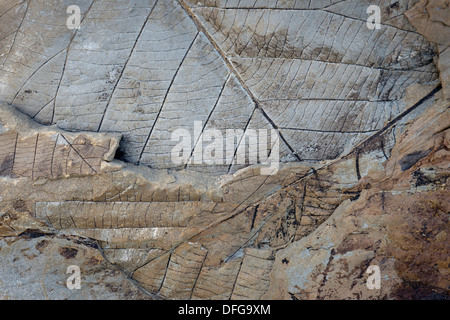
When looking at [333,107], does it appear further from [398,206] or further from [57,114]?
[57,114]

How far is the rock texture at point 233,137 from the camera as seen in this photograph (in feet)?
7.86

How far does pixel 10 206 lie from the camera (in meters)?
2.42

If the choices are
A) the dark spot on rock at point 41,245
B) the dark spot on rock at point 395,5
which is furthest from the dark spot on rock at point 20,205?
the dark spot on rock at point 395,5

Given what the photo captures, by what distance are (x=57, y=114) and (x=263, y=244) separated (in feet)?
4.72

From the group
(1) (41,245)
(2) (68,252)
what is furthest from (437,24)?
(1) (41,245)

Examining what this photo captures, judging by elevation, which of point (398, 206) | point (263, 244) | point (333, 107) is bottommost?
point (263, 244)

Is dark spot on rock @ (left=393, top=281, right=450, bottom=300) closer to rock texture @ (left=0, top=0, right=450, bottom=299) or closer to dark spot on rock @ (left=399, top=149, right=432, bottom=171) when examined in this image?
rock texture @ (left=0, top=0, right=450, bottom=299)

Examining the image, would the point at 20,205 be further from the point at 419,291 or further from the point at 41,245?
the point at 419,291

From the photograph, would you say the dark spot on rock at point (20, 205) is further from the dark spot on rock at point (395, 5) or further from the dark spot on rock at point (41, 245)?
the dark spot on rock at point (395, 5)

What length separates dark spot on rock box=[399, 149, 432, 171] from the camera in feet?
8.16

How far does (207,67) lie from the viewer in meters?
2.49

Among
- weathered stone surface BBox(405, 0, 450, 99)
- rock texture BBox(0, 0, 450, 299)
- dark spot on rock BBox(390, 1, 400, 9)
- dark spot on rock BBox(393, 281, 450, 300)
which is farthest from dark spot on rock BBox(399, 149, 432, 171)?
dark spot on rock BBox(390, 1, 400, 9)

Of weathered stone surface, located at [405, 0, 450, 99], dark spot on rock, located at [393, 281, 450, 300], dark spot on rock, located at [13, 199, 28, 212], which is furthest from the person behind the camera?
dark spot on rock, located at [393, 281, 450, 300]

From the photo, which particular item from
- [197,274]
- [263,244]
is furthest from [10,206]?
[263,244]
